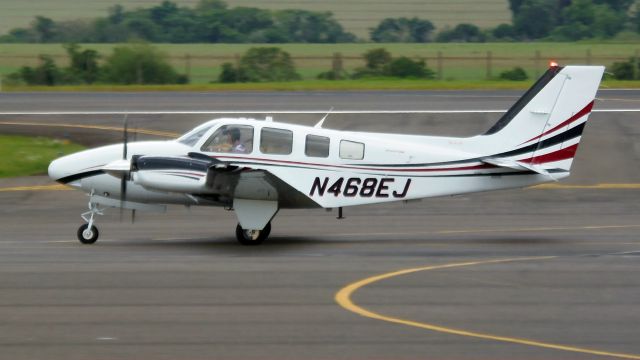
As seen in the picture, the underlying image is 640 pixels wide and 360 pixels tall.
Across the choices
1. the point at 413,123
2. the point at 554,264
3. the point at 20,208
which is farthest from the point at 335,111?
the point at 554,264

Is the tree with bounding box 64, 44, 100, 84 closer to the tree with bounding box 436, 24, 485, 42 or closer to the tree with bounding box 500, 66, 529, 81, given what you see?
the tree with bounding box 500, 66, 529, 81

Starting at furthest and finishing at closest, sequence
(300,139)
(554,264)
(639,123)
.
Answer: (639,123) → (300,139) → (554,264)

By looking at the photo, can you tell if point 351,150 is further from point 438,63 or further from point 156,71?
point 438,63

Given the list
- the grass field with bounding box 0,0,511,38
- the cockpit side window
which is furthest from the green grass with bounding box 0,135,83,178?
the grass field with bounding box 0,0,511,38

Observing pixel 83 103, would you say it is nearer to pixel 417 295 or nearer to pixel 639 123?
pixel 639 123

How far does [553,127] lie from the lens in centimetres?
1927

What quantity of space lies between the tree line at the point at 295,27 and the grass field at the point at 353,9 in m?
3.71

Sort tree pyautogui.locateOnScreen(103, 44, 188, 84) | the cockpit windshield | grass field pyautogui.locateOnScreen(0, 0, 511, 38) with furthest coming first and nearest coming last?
grass field pyautogui.locateOnScreen(0, 0, 511, 38), tree pyautogui.locateOnScreen(103, 44, 188, 84), the cockpit windshield

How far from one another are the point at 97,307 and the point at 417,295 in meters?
4.17

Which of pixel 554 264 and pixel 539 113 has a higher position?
pixel 539 113

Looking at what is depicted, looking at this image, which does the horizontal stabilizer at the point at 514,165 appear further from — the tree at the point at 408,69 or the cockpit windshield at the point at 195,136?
the tree at the point at 408,69

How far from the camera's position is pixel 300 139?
19.0 metres

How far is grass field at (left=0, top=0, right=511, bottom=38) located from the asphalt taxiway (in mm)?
77546

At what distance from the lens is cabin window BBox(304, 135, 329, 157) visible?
62.4ft
